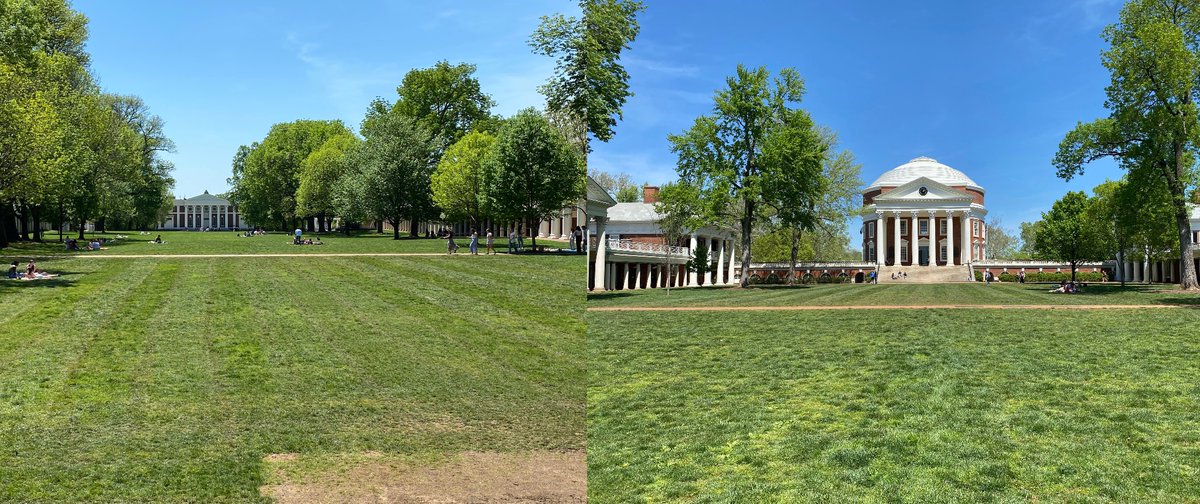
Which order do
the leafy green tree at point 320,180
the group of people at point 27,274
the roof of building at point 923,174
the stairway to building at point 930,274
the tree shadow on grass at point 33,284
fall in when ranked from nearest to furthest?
1. the tree shadow on grass at point 33,284
2. the group of people at point 27,274
3. the stairway to building at point 930,274
4. the leafy green tree at point 320,180
5. the roof of building at point 923,174

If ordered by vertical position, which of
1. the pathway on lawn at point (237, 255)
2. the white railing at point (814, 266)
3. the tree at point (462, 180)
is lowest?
the white railing at point (814, 266)

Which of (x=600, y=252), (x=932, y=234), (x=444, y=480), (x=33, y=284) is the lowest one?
(x=444, y=480)

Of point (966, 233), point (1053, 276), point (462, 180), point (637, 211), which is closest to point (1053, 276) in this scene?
point (1053, 276)

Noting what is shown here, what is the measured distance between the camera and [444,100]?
43.7 metres

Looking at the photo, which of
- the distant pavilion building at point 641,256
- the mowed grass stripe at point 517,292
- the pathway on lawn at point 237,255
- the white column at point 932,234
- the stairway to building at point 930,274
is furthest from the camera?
the white column at point 932,234

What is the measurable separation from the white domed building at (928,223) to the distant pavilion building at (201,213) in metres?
92.3

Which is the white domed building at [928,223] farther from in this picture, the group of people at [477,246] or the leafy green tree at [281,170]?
the group of people at [477,246]

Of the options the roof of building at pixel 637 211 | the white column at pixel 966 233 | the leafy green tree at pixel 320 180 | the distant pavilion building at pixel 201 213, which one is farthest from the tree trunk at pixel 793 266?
the distant pavilion building at pixel 201 213

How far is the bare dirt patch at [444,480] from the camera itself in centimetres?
1157

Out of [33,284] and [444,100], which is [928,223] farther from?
[33,284]

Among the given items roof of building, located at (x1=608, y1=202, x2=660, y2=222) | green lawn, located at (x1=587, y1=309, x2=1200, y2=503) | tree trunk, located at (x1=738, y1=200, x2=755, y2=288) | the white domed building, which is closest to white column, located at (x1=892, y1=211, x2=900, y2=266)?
the white domed building

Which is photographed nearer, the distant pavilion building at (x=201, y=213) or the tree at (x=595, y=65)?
the tree at (x=595, y=65)

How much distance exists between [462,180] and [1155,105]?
28905mm

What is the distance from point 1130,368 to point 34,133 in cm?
3321
